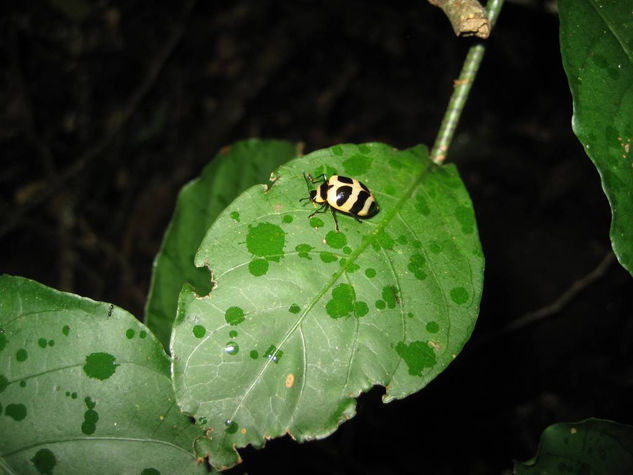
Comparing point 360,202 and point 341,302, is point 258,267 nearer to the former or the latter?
point 341,302

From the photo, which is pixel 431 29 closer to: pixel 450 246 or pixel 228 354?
pixel 450 246

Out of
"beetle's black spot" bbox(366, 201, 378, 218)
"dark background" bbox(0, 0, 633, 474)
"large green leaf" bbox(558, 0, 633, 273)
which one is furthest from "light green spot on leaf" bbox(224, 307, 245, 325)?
"dark background" bbox(0, 0, 633, 474)

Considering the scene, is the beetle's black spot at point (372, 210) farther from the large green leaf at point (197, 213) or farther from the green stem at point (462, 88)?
the large green leaf at point (197, 213)

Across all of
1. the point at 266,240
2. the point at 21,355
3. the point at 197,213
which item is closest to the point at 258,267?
the point at 266,240

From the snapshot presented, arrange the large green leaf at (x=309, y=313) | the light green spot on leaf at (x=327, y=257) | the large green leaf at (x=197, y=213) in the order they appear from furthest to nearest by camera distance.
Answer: the large green leaf at (x=197, y=213), the light green spot on leaf at (x=327, y=257), the large green leaf at (x=309, y=313)

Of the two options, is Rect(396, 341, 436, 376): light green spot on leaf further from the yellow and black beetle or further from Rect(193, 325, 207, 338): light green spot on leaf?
Rect(193, 325, 207, 338): light green spot on leaf

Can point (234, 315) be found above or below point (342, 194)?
below

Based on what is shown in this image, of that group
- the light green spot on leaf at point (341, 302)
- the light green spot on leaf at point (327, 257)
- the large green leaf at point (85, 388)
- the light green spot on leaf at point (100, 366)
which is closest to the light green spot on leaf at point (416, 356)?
the light green spot on leaf at point (341, 302)
